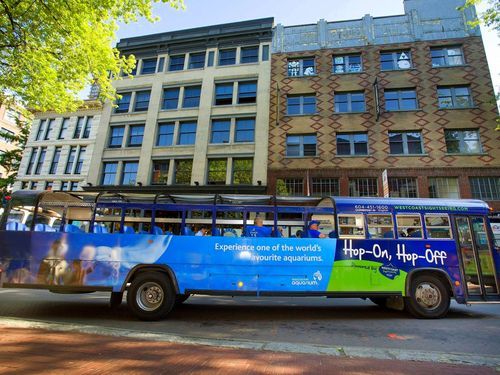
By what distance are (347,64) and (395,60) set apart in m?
3.62

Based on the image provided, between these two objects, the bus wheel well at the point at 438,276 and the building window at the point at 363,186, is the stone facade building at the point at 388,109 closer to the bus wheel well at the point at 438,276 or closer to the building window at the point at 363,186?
the building window at the point at 363,186

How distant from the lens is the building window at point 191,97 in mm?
24987

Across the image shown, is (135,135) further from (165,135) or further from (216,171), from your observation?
(216,171)

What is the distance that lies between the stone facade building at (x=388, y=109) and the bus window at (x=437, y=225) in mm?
12260

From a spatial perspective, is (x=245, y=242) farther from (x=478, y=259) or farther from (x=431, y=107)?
(x=431, y=107)

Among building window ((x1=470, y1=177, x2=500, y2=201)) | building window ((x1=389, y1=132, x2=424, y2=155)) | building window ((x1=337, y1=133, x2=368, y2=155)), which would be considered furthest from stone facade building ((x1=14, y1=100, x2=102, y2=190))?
building window ((x1=470, y1=177, x2=500, y2=201))

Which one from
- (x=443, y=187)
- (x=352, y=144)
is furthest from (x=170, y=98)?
(x=443, y=187)

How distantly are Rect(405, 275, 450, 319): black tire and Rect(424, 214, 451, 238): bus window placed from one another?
1120mm

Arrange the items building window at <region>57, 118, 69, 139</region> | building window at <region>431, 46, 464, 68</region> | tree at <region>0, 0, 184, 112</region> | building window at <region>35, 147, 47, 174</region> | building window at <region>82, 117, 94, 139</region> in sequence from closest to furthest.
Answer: tree at <region>0, 0, 184, 112</region> → building window at <region>431, 46, 464, 68</region> → building window at <region>82, 117, 94, 139</region> → building window at <region>35, 147, 47, 174</region> → building window at <region>57, 118, 69, 139</region>

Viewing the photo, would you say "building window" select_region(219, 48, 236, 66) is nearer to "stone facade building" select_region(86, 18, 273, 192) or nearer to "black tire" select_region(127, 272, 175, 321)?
"stone facade building" select_region(86, 18, 273, 192)

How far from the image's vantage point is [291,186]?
21.3m

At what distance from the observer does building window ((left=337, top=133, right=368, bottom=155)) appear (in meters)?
21.2

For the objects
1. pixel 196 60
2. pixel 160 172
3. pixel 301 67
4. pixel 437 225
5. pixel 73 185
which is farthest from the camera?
pixel 196 60

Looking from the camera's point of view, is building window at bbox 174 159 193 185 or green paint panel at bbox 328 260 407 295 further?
building window at bbox 174 159 193 185
